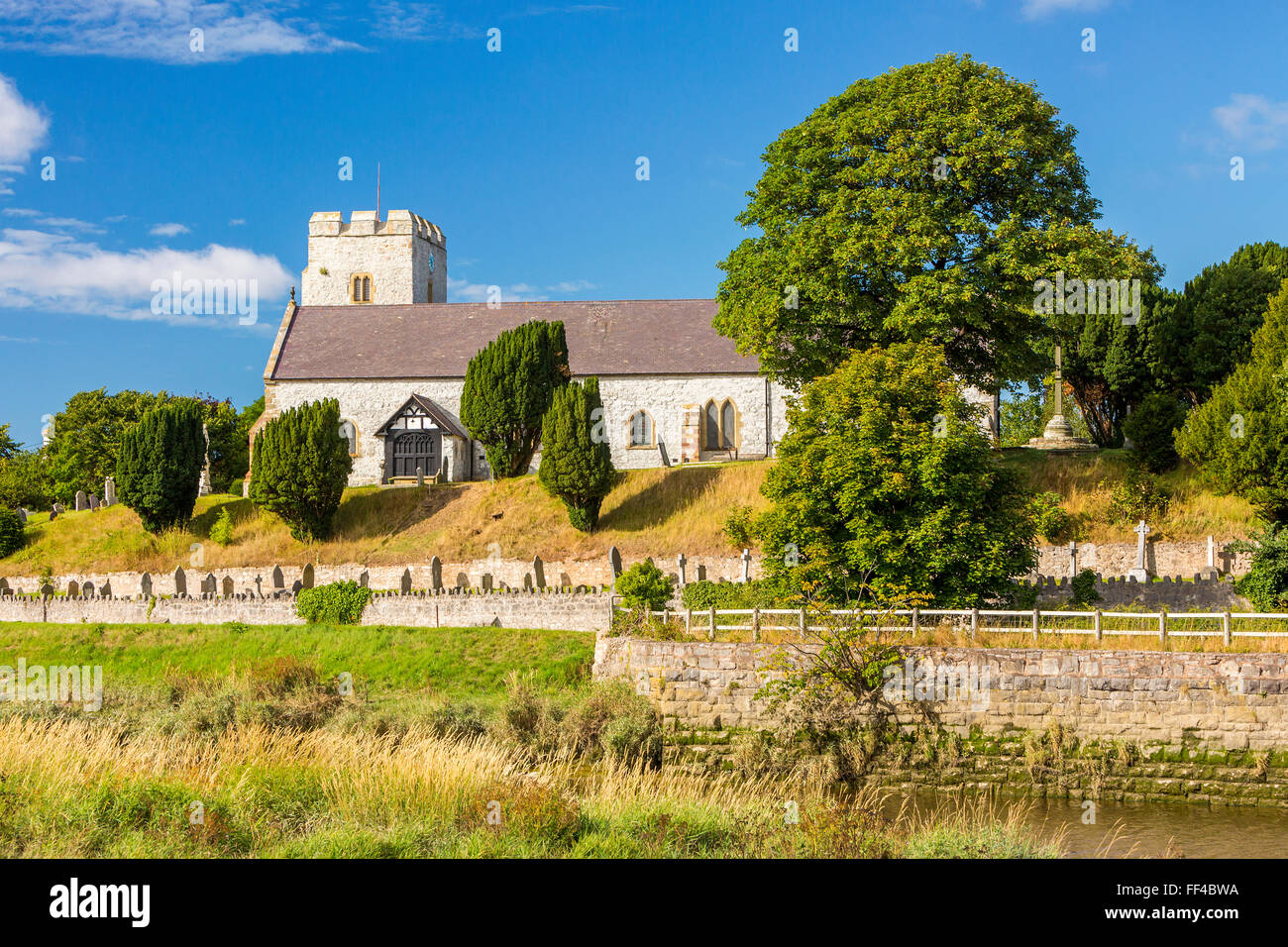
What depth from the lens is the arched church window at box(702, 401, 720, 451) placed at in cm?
4502

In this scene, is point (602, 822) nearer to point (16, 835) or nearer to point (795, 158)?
point (16, 835)

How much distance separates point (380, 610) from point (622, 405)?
1990 cm

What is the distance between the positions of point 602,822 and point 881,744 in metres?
7.07

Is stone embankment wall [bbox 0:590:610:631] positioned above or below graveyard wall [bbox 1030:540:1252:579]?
below

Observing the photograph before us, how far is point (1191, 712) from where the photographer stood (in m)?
16.7

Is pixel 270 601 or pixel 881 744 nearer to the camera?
pixel 881 744

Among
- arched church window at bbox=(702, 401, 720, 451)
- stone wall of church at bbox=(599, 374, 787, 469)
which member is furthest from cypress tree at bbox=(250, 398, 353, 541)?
arched church window at bbox=(702, 401, 720, 451)

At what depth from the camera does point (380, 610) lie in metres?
28.0

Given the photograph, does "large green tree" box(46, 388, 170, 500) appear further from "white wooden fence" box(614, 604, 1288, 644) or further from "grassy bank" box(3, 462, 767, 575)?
"white wooden fence" box(614, 604, 1288, 644)

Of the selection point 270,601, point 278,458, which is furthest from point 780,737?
point 278,458

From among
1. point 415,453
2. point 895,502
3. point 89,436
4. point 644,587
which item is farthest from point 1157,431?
point 89,436

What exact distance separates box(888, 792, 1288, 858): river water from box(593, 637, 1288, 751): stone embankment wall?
1268 mm

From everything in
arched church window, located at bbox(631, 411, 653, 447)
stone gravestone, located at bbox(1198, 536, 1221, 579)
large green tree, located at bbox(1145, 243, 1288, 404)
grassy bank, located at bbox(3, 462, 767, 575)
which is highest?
large green tree, located at bbox(1145, 243, 1288, 404)

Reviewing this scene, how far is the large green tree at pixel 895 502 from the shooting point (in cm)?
2056
